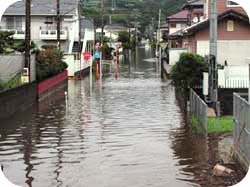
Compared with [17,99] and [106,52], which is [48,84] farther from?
[106,52]

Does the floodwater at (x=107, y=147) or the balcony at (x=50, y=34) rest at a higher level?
the balcony at (x=50, y=34)

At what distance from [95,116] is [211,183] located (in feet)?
38.6

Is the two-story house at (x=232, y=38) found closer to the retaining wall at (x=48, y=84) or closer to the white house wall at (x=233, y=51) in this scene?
the white house wall at (x=233, y=51)

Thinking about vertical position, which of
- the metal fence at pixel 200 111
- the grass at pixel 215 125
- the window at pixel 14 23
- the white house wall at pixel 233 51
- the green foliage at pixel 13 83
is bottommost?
the grass at pixel 215 125

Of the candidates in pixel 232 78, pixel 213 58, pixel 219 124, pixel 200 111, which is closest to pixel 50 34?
pixel 232 78

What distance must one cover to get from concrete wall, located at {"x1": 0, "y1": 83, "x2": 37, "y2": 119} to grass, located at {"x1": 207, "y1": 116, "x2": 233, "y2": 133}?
696 centimetres

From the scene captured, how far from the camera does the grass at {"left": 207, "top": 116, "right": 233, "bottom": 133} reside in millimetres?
17509

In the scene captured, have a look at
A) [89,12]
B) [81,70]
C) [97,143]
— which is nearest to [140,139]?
[97,143]

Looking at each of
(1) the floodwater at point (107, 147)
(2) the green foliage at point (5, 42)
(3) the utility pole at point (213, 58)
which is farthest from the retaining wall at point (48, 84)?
(3) the utility pole at point (213, 58)

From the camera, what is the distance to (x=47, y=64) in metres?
34.3

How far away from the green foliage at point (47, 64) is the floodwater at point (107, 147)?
522cm

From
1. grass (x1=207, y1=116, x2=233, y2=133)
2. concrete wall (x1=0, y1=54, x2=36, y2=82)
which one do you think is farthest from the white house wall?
grass (x1=207, y1=116, x2=233, y2=133)

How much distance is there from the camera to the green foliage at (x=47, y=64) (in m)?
32.0

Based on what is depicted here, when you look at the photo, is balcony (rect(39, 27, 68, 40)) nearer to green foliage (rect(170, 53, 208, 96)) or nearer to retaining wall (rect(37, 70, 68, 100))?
retaining wall (rect(37, 70, 68, 100))
